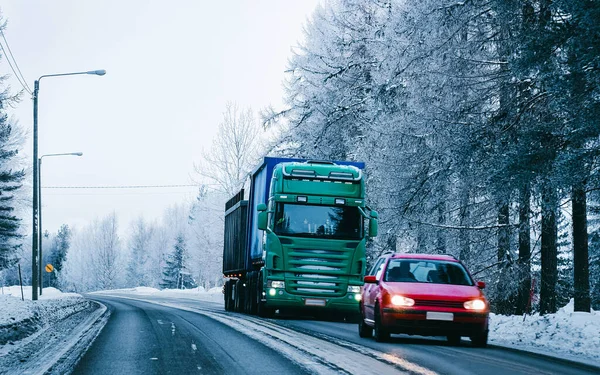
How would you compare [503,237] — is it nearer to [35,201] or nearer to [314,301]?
[314,301]

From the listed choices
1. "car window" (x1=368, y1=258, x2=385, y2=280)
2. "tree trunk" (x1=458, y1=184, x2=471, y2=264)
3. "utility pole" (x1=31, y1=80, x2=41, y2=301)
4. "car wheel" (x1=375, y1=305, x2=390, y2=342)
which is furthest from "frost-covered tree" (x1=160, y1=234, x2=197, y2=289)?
"car wheel" (x1=375, y1=305, x2=390, y2=342)

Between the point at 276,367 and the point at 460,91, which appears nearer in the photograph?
the point at 276,367

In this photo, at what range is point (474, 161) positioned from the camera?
771 inches

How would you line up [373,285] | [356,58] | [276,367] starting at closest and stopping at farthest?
[276,367]
[373,285]
[356,58]

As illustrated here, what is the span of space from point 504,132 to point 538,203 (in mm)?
1925

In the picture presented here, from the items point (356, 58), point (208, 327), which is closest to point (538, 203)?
point (208, 327)

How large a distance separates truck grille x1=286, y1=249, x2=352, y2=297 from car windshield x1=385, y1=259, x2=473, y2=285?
5.22 m

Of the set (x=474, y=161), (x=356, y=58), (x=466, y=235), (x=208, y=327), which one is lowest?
(x=208, y=327)

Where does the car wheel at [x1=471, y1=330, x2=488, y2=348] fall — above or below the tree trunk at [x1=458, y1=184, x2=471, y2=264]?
below

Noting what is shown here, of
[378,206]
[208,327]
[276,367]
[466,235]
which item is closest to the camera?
[276,367]

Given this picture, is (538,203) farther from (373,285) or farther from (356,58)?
(356,58)

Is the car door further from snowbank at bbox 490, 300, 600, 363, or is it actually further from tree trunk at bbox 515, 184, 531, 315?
tree trunk at bbox 515, 184, 531, 315

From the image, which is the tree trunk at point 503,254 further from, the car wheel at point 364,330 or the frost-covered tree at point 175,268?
the frost-covered tree at point 175,268

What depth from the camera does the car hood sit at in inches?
572
